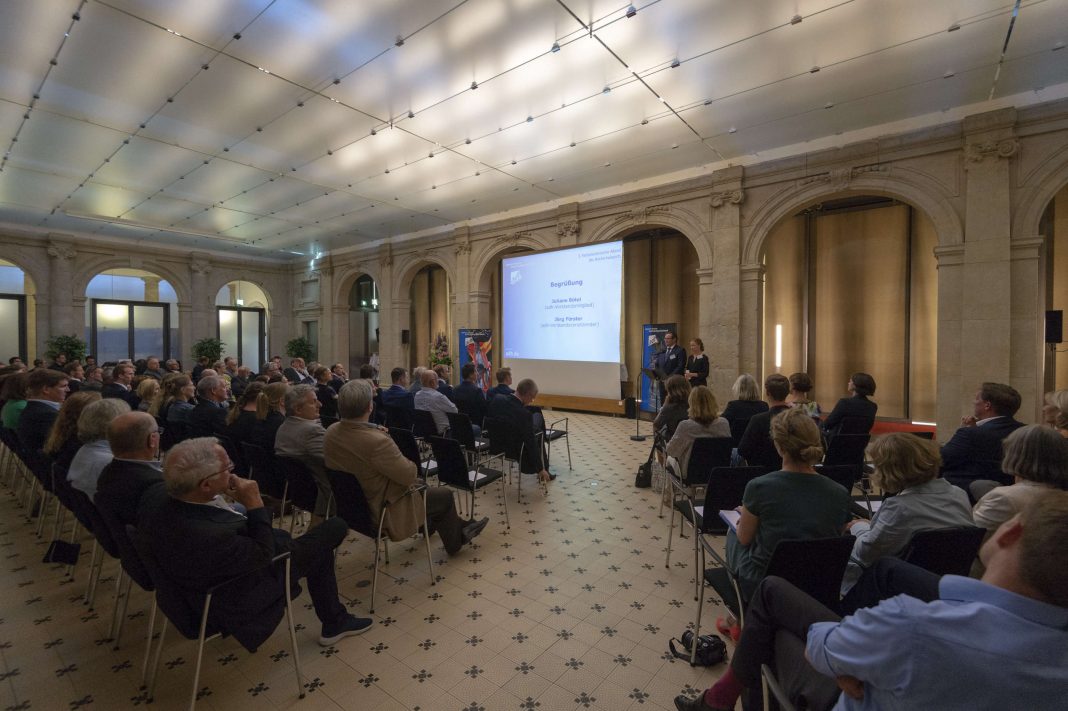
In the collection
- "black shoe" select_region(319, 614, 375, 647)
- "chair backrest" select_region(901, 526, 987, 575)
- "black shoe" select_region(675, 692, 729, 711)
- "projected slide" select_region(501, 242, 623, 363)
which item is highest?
"projected slide" select_region(501, 242, 623, 363)

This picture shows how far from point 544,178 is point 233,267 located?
11311 millimetres

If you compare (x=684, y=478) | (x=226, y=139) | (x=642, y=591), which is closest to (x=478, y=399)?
(x=684, y=478)

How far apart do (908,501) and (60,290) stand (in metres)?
16.2

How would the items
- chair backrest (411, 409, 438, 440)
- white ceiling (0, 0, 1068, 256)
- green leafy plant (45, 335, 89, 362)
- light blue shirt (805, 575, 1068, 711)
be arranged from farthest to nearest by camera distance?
1. green leafy plant (45, 335, 89, 362)
2. chair backrest (411, 409, 438, 440)
3. white ceiling (0, 0, 1068, 256)
4. light blue shirt (805, 575, 1068, 711)

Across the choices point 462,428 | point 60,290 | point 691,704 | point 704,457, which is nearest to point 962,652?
point 691,704

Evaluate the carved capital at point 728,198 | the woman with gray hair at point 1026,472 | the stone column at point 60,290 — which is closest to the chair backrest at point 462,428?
the woman with gray hair at point 1026,472

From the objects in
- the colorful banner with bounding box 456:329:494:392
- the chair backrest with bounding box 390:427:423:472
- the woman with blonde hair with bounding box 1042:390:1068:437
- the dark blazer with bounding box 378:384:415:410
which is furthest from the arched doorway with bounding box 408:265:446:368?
the woman with blonde hair with bounding box 1042:390:1068:437

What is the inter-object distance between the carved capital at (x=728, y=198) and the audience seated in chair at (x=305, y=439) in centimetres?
682

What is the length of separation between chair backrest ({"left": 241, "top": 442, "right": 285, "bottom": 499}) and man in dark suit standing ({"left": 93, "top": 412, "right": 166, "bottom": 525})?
971 mm

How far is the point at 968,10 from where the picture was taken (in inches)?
155

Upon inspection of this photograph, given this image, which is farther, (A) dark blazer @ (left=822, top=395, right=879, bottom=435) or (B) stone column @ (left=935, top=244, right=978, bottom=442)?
(B) stone column @ (left=935, top=244, right=978, bottom=442)

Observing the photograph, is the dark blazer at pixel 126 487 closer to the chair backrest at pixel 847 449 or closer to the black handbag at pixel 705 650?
the black handbag at pixel 705 650

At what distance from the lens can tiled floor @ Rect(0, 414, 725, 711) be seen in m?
2.03

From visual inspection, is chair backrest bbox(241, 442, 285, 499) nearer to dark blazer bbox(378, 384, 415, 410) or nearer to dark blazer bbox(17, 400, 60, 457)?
dark blazer bbox(17, 400, 60, 457)
